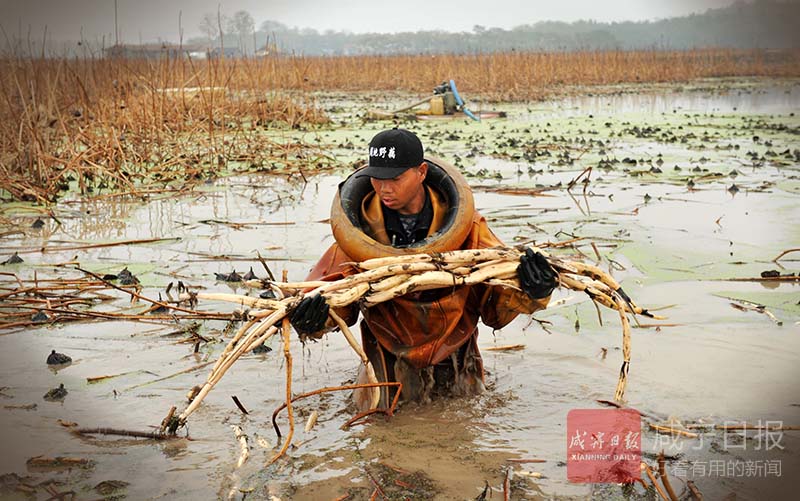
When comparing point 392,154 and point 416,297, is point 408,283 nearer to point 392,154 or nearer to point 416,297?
point 416,297

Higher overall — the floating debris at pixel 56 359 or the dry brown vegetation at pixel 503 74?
the dry brown vegetation at pixel 503 74

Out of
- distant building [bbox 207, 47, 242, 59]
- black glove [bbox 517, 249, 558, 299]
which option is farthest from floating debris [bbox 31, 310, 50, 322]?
distant building [bbox 207, 47, 242, 59]

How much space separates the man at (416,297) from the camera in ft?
10.2

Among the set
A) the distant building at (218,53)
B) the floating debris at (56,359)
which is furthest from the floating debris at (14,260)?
the distant building at (218,53)

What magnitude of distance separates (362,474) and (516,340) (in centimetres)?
168

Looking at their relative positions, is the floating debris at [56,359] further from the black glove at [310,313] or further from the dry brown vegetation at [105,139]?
the dry brown vegetation at [105,139]

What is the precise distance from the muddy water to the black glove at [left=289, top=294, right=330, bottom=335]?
503mm

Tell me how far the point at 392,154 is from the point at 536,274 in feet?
2.33

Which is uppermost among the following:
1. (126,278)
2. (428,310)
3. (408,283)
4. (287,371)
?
(408,283)

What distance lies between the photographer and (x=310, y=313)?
9.34 ft

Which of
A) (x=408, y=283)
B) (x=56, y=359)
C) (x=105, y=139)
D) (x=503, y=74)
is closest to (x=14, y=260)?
(x=56, y=359)

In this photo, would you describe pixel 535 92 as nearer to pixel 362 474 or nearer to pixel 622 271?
pixel 622 271

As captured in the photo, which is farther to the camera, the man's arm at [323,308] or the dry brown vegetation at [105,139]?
the dry brown vegetation at [105,139]

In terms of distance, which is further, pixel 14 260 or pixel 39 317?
pixel 14 260
